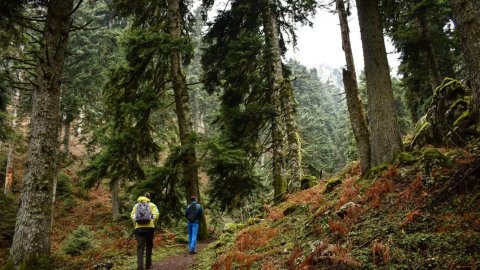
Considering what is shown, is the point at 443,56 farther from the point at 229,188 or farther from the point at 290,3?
the point at 229,188

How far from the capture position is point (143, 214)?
8.93 metres

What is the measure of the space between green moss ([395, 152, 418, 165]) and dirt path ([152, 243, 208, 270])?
5702 millimetres

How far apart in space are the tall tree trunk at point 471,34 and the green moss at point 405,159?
238 centimetres

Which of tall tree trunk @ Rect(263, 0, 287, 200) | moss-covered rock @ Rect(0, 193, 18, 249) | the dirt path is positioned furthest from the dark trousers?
moss-covered rock @ Rect(0, 193, 18, 249)

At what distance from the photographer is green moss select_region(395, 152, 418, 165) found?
789 centimetres

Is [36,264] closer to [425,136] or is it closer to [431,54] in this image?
[425,136]

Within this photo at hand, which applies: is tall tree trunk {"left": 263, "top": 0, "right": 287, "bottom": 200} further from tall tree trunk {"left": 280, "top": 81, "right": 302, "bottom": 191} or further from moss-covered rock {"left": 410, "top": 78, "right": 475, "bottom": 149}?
moss-covered rock {"left": 410, "top": 78, "right": 475, "bottom": 149}

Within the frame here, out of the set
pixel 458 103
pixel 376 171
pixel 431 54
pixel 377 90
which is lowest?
pixel 376 171

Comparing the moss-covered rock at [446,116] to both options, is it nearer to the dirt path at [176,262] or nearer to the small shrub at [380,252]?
the small shrub at [380,252]

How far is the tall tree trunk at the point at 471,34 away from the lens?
5.53 meters

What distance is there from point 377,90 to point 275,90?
700 cm

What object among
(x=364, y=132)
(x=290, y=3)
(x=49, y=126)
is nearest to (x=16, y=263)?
(x=49, y=126)

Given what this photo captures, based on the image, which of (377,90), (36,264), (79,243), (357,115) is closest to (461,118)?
(377,90)

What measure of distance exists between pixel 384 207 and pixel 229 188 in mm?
9961
